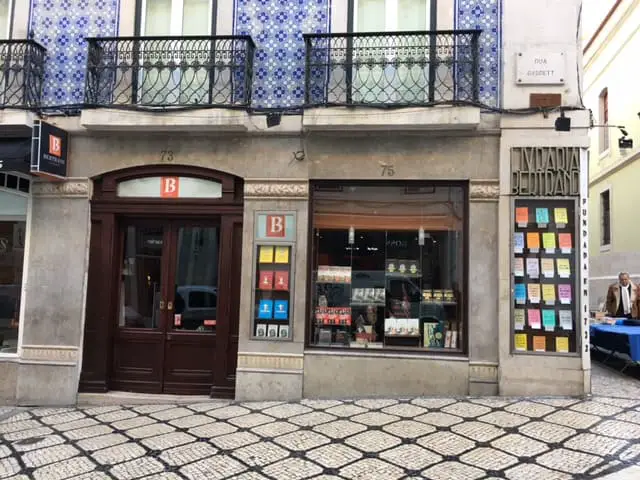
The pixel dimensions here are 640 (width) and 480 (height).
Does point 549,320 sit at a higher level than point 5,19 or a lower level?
lower

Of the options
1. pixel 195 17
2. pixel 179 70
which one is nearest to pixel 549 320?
pixel 179 70

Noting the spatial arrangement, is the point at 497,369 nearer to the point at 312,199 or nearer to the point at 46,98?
the point at 312,199

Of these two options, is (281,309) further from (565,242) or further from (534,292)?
(565,242)

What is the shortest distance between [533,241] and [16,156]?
6.67 meters

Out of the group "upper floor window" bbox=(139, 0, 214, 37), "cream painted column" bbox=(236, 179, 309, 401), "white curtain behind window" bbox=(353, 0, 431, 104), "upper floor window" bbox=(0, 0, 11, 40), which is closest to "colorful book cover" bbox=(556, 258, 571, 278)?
"white curtain behind window" bbox=(353, 0, 431, 104)

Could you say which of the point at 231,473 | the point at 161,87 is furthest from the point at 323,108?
the point at 231,473

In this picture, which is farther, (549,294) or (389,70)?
(389,70)

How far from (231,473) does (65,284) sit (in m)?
4.03

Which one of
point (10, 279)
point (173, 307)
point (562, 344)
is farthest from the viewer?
point (10, 279)

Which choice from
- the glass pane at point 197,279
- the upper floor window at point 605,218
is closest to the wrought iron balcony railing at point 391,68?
the glass pane at point 197,279

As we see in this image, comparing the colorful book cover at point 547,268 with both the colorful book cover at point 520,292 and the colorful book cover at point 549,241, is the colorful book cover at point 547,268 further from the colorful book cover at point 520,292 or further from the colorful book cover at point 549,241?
the colorful book cover at point 520,292

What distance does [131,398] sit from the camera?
6.81 metres

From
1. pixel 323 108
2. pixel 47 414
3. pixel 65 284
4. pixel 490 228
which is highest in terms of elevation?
pixel 323 108

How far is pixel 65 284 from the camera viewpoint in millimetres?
7000
